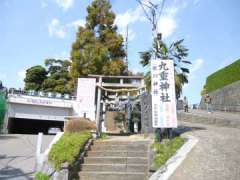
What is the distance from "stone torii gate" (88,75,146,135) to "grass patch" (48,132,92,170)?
3.14 meters

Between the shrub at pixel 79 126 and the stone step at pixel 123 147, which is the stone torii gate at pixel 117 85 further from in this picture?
the stone step at pixel 123 147

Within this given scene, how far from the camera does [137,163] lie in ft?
27.9

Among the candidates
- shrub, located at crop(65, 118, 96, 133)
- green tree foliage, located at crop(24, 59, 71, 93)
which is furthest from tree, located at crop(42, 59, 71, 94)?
shrub, located at crop(65, 118, 96, 133)

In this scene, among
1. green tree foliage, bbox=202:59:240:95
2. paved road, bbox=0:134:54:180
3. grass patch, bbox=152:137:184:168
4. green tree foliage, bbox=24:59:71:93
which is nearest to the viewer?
grass patch, bbox=152:137:184:168

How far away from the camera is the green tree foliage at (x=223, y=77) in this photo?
26.9 m

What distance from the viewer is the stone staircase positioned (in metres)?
8.05

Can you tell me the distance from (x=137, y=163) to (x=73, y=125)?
3797 mm

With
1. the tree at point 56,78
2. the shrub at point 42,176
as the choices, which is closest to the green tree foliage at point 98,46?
the tree at point 56,78

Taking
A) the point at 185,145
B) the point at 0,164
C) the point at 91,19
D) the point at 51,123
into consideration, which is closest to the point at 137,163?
the point at 185,145

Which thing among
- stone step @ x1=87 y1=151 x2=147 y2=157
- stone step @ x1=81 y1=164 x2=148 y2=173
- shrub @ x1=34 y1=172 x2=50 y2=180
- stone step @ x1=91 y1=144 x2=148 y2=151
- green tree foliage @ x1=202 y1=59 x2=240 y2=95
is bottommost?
shrub @ x1=34 y1=172 x2=50 y2=180

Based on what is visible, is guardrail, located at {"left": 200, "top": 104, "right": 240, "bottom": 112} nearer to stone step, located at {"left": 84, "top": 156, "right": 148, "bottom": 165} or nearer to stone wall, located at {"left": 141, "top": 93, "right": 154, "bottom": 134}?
stone wall, located at {"left": 141, "top": 93, "right": 154, "bottom": 134}

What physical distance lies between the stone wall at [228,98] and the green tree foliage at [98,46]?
999 cm

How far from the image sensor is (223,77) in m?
30.3

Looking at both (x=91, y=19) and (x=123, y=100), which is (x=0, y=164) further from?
(x=91, y=19)
